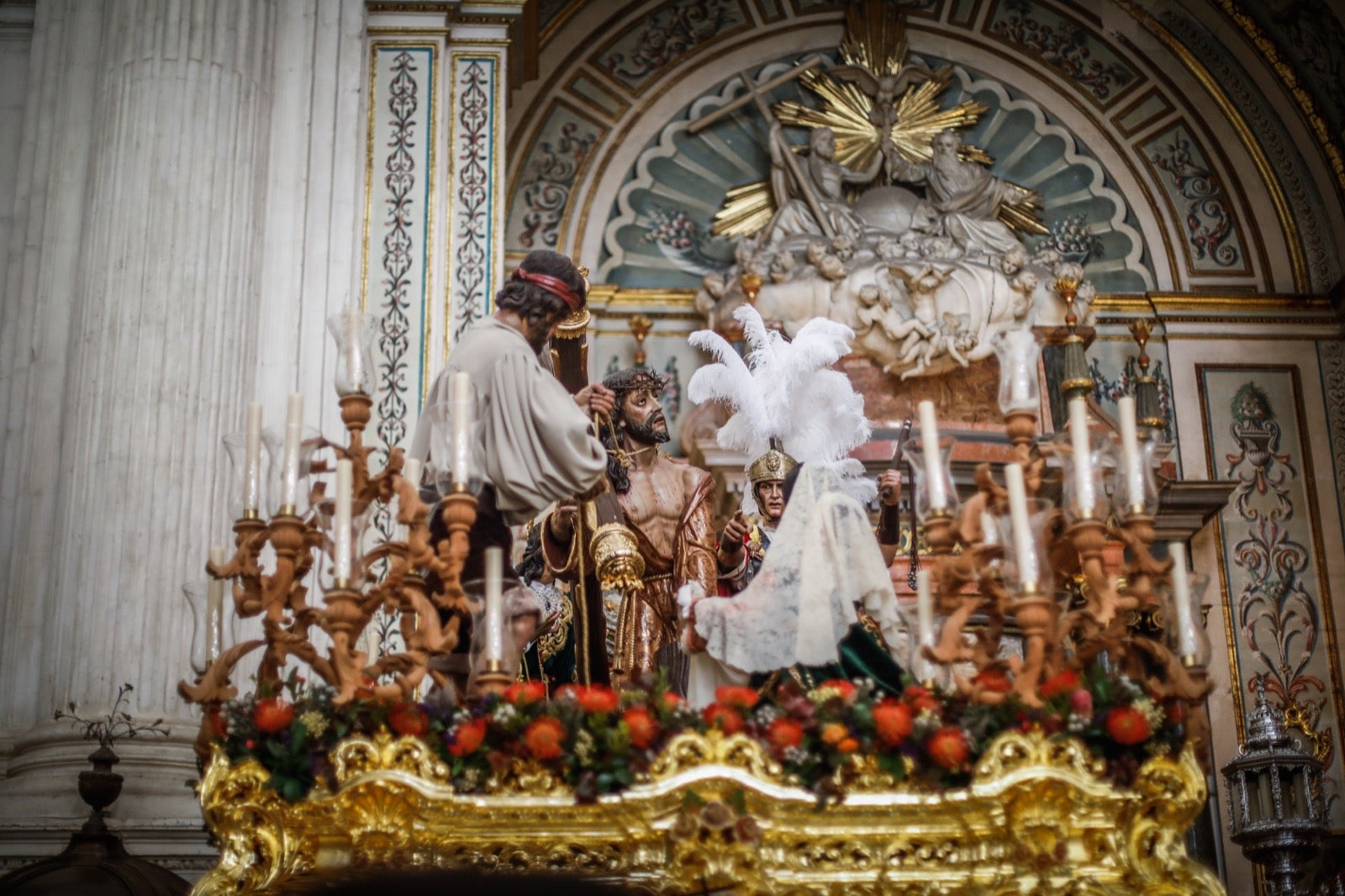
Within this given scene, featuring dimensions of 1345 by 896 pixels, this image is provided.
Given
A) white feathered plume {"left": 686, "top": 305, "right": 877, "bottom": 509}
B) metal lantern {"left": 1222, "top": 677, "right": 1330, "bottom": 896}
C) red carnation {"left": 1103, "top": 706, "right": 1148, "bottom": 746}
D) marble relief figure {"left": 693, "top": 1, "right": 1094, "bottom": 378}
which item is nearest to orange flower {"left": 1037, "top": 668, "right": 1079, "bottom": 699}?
red carnation {"left": 1103, "top": 706, "right": 1148, "bottom": 746}

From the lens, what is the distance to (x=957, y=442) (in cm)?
908

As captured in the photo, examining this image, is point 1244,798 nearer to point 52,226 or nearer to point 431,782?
point 431,782

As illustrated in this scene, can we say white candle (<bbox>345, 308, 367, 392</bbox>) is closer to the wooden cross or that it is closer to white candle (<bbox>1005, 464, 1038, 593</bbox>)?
white candle (<bbox>1005, 464, 1038, 593</bbox>)

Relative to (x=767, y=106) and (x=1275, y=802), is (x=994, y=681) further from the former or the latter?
(x=767, y=106)

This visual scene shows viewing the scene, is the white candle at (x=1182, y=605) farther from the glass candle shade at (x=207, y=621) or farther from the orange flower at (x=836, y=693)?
the glass candle shade at (x=207, y=621)

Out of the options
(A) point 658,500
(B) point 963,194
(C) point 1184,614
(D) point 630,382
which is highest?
(B) point 963,194

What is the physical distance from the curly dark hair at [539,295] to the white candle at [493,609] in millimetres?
A: 1114

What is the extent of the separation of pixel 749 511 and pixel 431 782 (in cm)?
226

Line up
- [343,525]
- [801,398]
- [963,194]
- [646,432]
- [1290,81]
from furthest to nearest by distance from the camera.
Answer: [1290,81] < [963,194] < [646,432] < [801,398] < [343,525]

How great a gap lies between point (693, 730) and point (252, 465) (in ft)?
4.38

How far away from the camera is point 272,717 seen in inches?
165

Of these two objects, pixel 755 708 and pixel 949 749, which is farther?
pixel 755 708

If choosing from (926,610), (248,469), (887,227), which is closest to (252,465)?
(248,469)

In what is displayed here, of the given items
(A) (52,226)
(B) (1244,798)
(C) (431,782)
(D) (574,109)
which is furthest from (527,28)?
(C) (431,782)
